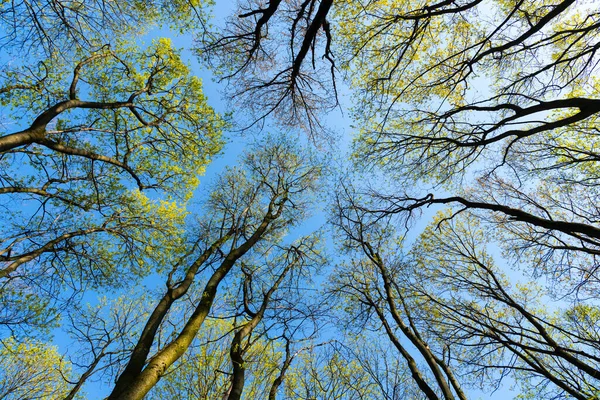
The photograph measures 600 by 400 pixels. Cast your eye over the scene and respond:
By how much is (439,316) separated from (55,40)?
39.3 feet

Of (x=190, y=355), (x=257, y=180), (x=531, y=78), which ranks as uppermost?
(x=257, y=180)

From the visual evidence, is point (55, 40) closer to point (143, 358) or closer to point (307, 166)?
point (143, 358)

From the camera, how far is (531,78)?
611 cm

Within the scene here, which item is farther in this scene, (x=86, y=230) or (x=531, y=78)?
(x=86, y=230)

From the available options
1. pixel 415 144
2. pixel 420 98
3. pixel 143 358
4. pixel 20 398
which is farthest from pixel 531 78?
pixel 20 398

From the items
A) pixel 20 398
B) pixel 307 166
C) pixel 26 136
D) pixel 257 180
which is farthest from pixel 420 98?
pixel 20 398

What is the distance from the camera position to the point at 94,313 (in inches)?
381

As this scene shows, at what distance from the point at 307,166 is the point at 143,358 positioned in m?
8.51

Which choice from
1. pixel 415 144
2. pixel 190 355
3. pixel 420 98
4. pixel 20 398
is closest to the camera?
pixel 415 144

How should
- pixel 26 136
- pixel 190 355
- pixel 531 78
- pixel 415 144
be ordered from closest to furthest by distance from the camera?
pixel 26 136, pixel 531 78, pixel 415 144, pixel 190 355

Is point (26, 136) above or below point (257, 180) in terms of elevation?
below

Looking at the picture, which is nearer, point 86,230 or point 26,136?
point 26,136

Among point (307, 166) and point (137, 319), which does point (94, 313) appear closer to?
point (137, 319)

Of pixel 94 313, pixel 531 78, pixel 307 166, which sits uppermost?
pixel 307 166
